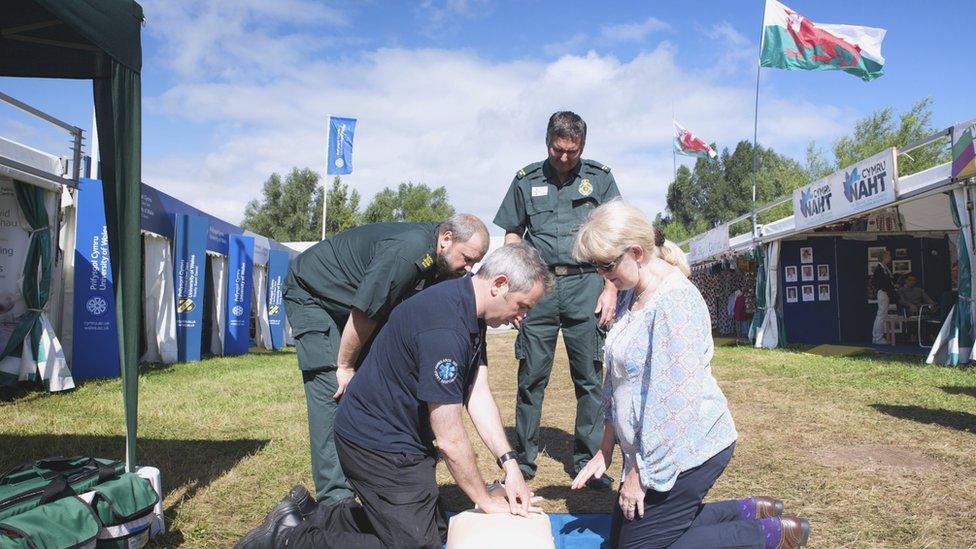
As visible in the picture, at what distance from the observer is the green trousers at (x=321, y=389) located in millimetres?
3406

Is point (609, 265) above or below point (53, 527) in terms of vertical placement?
above

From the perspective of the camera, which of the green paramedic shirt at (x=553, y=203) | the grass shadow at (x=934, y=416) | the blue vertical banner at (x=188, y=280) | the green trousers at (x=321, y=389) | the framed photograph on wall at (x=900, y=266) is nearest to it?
the green trousers at (x=321, y=389)

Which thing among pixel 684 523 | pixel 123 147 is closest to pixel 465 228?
pixel 684 523

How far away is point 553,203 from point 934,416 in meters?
4.36

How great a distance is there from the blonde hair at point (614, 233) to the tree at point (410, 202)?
50337 mm

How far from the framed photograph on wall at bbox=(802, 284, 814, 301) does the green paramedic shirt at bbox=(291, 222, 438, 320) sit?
15094mm

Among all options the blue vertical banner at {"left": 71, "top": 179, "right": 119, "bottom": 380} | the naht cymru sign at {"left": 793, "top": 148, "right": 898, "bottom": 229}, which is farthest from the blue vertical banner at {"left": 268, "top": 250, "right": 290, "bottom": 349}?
the naht cymru sign at {"left": 793, "top": 148, "right": 898, "bottom": 229}

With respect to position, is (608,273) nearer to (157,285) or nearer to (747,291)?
(157,285)

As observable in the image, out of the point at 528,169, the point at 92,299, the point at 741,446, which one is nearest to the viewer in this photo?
the point at 528,169

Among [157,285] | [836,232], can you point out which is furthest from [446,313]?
[836,232]

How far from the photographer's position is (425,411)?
8.54 ft

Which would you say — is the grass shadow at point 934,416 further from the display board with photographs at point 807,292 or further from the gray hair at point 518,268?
the display board with photographs at point 807,292

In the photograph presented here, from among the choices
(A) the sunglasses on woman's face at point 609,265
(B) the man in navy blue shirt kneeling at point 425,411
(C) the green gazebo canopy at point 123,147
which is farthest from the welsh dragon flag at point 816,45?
(C) the green gazebo canopy at point 123,147

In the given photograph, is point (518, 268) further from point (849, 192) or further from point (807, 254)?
point (807, 254)
